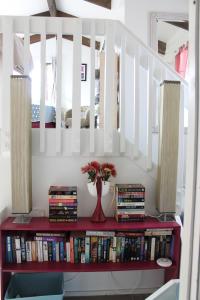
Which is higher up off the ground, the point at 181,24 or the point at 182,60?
the point at 181,24

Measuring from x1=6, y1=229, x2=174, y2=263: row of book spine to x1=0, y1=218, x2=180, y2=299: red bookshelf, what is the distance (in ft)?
0.12

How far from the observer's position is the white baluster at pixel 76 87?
198cm

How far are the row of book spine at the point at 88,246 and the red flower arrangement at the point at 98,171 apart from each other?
40 cm

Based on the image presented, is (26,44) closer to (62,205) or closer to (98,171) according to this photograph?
(98,171)

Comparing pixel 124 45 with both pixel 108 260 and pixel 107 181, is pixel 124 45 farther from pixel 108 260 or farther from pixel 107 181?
pixel 108 260

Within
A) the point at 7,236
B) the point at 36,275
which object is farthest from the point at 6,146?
the point at 36,275

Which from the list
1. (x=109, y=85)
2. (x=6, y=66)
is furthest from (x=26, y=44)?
(x=109, y=85)

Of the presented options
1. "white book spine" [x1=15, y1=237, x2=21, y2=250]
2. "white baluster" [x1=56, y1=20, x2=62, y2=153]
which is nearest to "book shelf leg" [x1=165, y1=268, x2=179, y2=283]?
"white book spine" [x1=15, y1=237, x2=21, y2=250]

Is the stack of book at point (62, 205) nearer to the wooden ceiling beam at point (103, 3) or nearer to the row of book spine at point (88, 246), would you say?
the row of book spine at point (88, 246)

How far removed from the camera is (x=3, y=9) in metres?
4.30

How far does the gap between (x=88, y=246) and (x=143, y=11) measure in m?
2.60

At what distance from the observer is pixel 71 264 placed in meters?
1.87

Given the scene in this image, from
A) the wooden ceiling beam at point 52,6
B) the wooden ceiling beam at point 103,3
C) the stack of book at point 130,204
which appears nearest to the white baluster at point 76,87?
the stack of book at point 130,204

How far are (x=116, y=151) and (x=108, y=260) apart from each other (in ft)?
2.71
